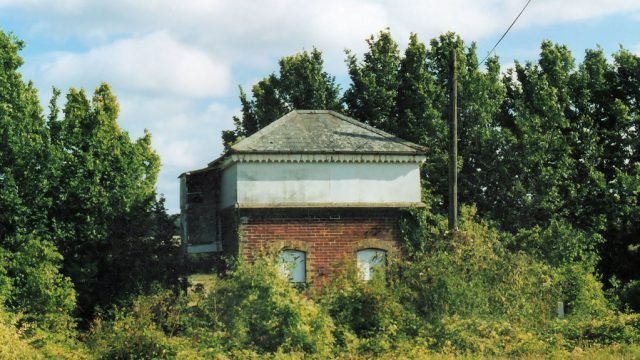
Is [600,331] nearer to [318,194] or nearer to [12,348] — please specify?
[318,194]

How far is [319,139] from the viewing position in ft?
88.2

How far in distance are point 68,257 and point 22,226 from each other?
2.08 metres

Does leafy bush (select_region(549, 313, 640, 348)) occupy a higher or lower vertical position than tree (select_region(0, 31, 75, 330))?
lower

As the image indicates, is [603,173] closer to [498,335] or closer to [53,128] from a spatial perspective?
[498,335]

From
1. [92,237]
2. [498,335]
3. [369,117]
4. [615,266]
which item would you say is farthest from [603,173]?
[92,237]

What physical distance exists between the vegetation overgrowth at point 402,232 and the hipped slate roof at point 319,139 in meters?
2.65

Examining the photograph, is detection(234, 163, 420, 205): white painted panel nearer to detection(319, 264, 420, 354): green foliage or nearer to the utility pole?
the utility pole

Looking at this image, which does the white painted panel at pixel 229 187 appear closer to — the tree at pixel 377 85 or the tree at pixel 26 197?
the tree at pixel 26 197

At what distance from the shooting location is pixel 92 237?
27984mm

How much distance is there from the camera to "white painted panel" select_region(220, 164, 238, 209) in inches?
1037

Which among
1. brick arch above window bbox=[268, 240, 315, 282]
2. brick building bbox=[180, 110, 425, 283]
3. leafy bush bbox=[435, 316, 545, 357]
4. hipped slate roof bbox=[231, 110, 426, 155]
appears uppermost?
hipped slate roof bbox=[231, 110, 426, 155]

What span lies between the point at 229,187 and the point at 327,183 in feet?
11.5

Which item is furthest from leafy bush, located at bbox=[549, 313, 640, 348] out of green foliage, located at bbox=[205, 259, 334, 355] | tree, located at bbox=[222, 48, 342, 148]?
tree, located at bbox=[222, 48, 342, 148]

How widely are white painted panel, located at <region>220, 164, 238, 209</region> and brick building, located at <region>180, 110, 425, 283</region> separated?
0.12 feet
